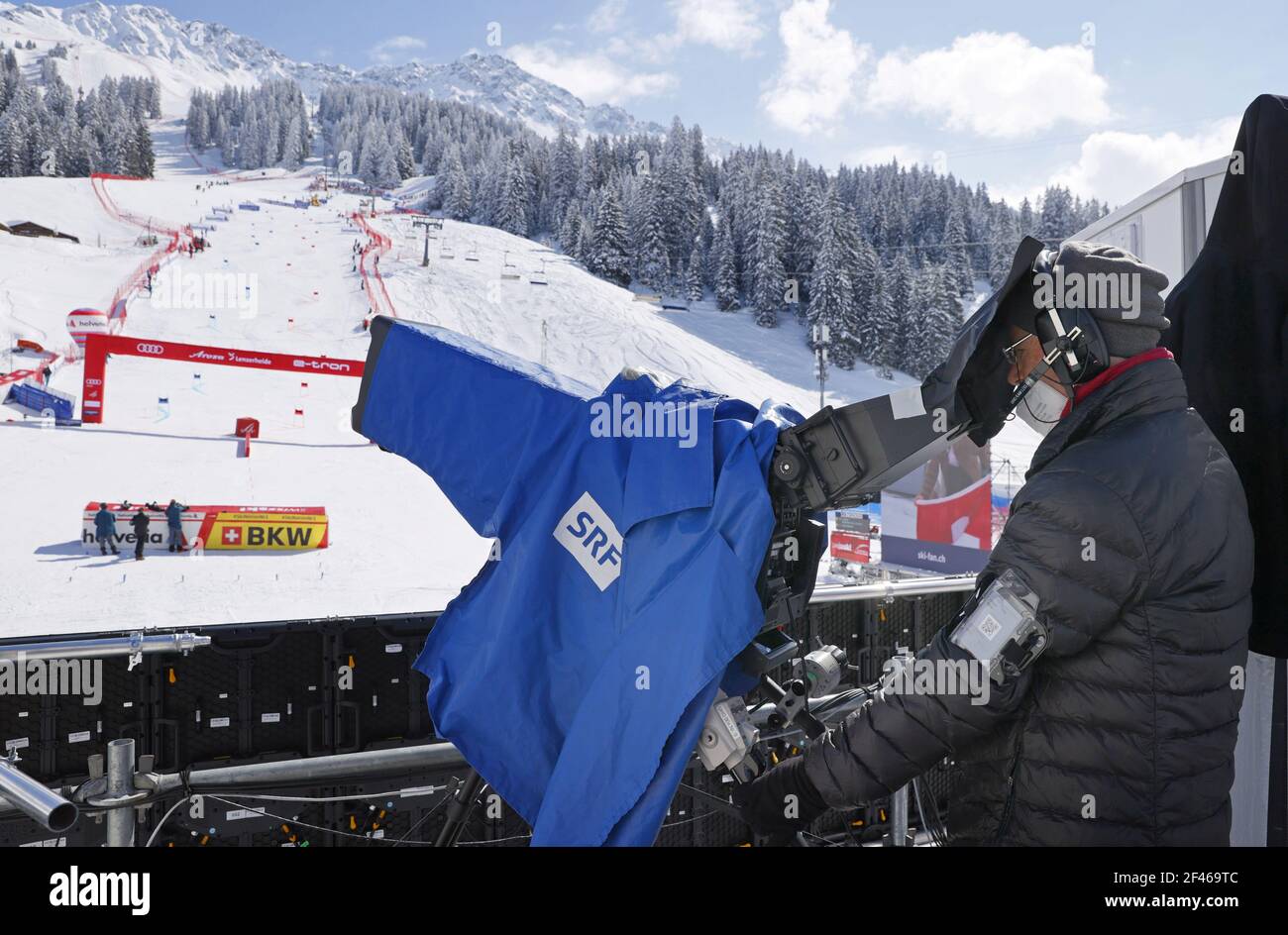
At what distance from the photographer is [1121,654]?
167 cm

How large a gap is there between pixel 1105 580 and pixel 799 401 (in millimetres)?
41810

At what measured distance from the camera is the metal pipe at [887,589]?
3.78m

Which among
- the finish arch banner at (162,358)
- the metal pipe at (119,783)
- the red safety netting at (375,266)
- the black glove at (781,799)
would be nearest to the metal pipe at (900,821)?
the black glove at (781,799)

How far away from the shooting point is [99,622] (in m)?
11.7

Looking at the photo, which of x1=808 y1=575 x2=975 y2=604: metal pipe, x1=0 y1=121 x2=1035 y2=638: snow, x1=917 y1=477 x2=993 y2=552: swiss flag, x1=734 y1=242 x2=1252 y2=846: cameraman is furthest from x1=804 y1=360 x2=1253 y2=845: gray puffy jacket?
x1=917 y1=477 x2=993 y2=552: swiss flag

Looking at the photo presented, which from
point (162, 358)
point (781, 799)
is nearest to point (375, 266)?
→ point (162, 358)

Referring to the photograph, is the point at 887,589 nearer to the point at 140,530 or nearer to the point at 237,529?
the point at 140,530

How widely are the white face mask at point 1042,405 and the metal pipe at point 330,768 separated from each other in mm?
1899

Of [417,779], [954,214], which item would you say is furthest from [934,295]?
[417,779]

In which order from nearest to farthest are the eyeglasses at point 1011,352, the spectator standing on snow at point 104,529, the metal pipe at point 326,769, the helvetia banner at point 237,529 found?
1. the eyeglasses at point 1011,352
2. the metal pipe at point 326,769
3. the spectator standing on snow at point 104,529
4. the helvetia banner at point 237,529

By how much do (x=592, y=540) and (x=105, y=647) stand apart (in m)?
2.02

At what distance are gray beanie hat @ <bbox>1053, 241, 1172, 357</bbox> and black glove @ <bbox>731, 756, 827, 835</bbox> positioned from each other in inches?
49.3

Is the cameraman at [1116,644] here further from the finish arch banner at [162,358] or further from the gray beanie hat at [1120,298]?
the finish arch banner at [162,358]
